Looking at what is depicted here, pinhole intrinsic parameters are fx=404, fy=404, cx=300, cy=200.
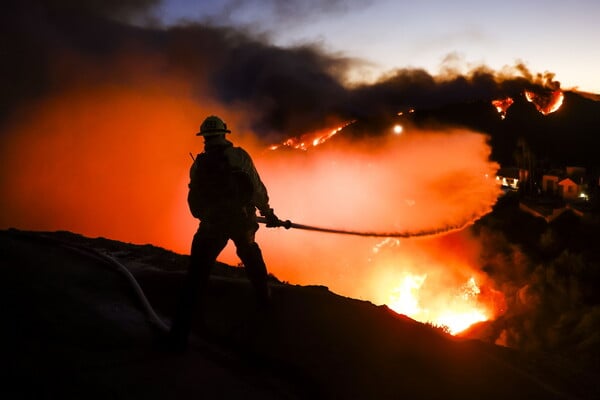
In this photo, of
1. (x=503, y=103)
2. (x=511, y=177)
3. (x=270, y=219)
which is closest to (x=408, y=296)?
(x=511, y=177)

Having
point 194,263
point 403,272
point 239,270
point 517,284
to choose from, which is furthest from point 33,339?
point 403,272

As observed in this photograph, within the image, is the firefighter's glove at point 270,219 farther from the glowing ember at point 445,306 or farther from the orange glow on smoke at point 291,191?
the glowing ember at point 445,306

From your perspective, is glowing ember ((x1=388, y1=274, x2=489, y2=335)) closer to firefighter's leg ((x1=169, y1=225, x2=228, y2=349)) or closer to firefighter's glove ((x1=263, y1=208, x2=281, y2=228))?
firefighter's glove ((x1=263, y1=208, x2=281, y2=228))

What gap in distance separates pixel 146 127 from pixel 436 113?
223 feet

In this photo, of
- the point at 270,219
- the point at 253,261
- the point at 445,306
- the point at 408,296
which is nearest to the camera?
the point at 253,261

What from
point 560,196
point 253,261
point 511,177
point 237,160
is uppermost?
point 511,177

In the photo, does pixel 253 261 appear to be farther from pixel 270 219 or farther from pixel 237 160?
pixel 237 160

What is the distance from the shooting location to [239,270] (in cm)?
1072

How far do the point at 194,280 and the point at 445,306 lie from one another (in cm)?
4012

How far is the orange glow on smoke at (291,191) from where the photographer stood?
25.8 m

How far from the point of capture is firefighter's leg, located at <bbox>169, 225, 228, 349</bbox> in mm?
4289

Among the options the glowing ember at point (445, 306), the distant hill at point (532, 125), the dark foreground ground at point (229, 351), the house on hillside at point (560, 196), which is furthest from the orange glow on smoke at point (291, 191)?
the dark foreground ground at point (229, 351)

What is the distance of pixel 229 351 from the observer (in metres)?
4.77

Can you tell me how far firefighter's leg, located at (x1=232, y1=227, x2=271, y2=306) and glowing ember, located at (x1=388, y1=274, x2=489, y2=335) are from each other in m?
33.7
